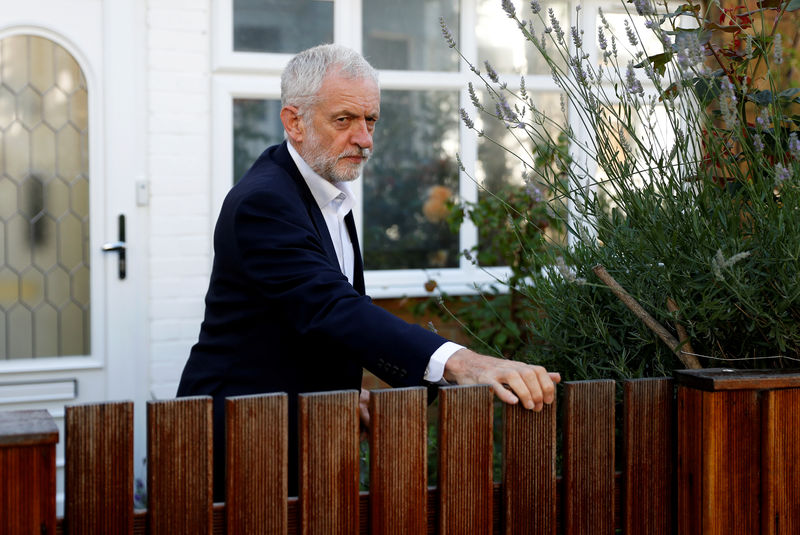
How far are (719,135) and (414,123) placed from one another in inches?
135

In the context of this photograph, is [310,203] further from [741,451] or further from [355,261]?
[741,451]

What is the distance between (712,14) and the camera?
4.79 meters

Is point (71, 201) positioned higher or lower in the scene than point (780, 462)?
higher

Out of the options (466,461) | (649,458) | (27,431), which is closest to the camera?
(27,431)

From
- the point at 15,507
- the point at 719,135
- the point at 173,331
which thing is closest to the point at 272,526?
the point at 15,507

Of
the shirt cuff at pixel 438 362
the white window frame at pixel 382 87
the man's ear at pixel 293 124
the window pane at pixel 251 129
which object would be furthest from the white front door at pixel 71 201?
the shirt cuff at pixel 438 362

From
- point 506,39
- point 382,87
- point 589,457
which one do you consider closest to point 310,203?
point 589,457

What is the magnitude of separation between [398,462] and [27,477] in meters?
0.55

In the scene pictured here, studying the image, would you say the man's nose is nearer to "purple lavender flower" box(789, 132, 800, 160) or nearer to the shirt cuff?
the shirt cuff

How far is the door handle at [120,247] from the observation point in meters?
4.27

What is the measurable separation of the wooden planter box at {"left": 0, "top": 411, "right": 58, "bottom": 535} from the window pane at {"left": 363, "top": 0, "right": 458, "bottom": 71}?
150 inches

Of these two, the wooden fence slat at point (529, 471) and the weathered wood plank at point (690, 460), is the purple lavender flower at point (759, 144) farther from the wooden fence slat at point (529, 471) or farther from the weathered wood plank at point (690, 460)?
the wooden fence slat at point (529, 471)

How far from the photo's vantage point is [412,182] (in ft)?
16.2

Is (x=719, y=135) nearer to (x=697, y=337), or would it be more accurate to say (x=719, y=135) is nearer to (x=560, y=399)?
(x=697, y=337)
